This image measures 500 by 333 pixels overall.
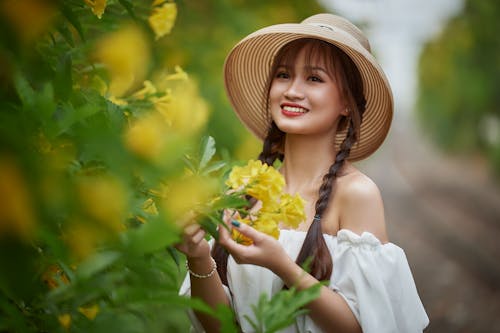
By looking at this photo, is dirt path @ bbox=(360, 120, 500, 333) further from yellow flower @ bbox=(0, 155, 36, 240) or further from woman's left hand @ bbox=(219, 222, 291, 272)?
yellow flower @ bbox=(0, 155, 36, 240)

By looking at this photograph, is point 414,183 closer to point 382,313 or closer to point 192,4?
point 192,4

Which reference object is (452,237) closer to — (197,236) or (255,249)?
(255,249)

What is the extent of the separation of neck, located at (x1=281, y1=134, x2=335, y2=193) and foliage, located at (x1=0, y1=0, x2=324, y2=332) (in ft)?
1.30

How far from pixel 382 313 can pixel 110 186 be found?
1086 millimetres

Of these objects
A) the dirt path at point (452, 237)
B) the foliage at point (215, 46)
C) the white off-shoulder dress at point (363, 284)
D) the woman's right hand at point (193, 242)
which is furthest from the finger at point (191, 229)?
the dirt path at point (452, 237)

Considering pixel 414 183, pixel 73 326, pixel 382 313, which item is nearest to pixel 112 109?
pixel 73 326

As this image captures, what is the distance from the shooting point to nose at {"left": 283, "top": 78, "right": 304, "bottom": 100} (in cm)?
164

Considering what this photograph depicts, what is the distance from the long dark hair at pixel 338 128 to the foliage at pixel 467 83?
9237 millimetres

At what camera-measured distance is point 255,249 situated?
1.30 m

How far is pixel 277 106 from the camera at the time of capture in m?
1.70

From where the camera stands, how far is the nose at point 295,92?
1644 millimetres

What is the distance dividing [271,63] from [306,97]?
33cm

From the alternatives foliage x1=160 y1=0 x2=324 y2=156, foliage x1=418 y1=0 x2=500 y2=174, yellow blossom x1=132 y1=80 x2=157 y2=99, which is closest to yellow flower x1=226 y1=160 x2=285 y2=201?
yellow blossom x1=132 y1=80 x2=157 y2=99

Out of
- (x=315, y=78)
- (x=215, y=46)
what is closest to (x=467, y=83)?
(x=215, y=46)
